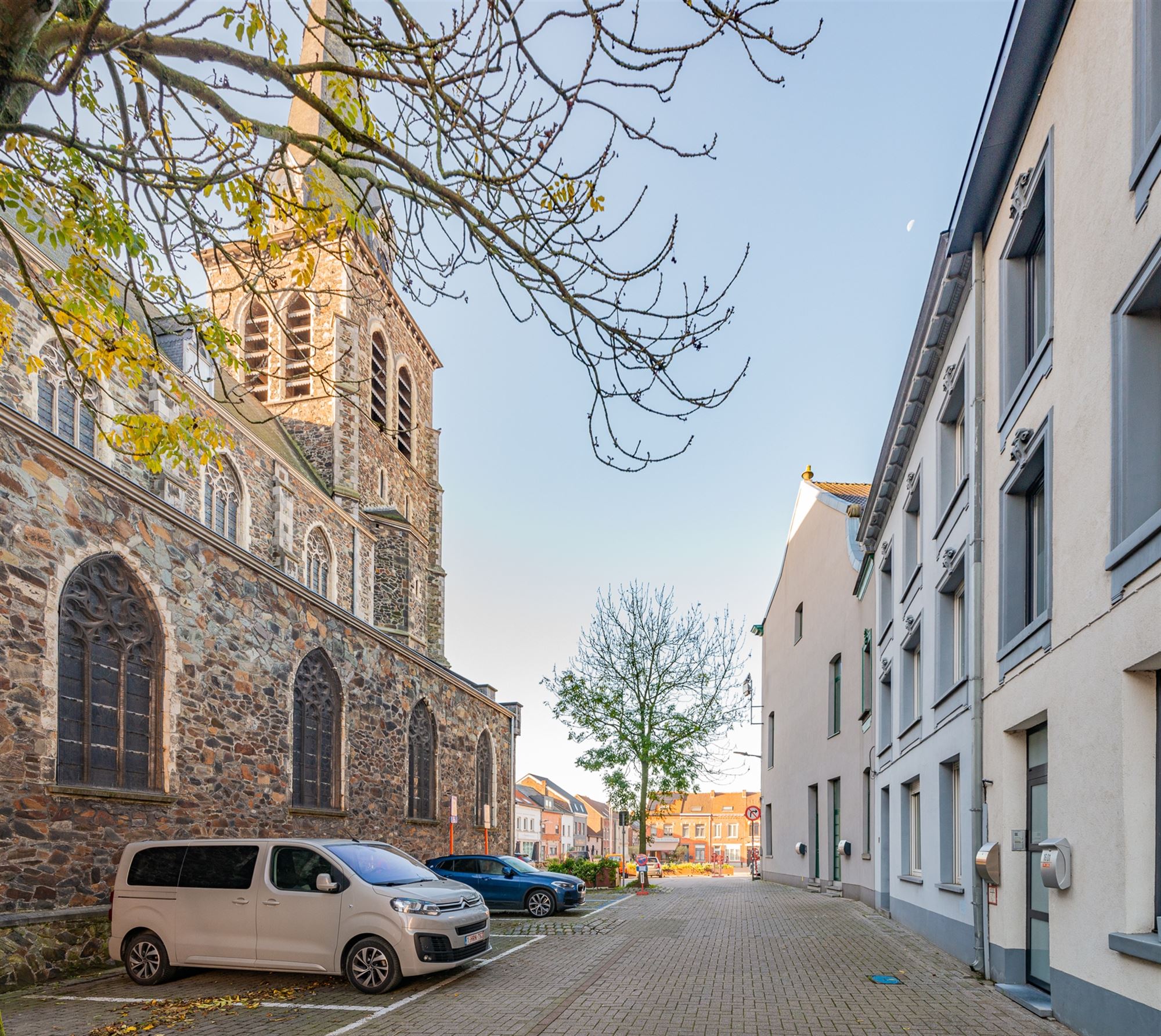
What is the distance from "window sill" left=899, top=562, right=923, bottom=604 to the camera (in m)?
16.3

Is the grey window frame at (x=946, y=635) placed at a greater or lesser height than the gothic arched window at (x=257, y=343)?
lesser

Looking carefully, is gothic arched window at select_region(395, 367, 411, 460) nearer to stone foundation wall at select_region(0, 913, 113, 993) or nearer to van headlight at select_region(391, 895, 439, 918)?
stone foundation wall at select_region(0, 913, 113, 993)

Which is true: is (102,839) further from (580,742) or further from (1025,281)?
(580,742)

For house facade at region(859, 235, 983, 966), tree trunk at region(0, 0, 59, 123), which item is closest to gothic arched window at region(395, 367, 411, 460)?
house facade at region(859, 235, 983, 966)

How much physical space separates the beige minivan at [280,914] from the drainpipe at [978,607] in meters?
5.44

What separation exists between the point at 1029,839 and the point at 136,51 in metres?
9.87

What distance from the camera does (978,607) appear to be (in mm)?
11477

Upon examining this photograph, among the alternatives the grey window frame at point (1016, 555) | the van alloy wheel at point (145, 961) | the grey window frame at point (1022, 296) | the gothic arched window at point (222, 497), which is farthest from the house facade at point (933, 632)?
the gothic arched window at point (222, 497)

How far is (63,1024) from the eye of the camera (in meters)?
8.34

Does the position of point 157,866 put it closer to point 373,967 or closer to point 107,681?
point 107,681

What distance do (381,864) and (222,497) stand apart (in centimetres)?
1732

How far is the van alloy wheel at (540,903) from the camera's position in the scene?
60.0ft

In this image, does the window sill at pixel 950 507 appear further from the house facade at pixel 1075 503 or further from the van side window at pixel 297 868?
the van side window at pixel 297 868

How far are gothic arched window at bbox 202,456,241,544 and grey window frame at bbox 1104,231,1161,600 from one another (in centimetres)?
2152
